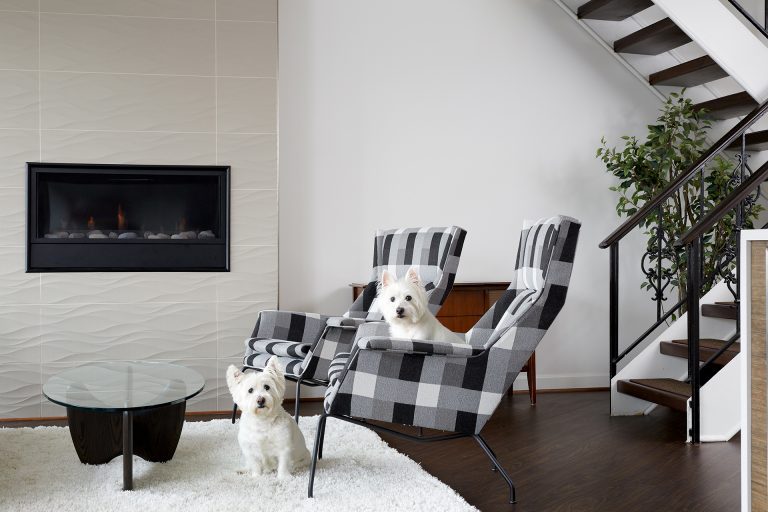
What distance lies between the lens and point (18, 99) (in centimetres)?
439

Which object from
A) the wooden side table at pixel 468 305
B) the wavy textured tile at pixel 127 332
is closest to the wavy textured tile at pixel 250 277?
the wavy textured tile at pixel 127 332

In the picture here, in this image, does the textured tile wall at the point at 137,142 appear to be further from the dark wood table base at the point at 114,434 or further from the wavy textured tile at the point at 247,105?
the dark wood table base at the point at 114,434

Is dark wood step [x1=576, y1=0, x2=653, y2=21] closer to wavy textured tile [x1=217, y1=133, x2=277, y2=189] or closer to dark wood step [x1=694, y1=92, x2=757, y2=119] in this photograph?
dark wood step [x1=694, y1=92, x2=757, y2=119]

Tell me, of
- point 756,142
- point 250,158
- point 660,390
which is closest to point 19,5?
point 250,158

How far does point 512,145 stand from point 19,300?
3345 mm

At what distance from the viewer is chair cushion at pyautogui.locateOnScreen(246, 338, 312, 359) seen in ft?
11.9

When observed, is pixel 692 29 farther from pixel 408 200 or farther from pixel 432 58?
pixel 408 200

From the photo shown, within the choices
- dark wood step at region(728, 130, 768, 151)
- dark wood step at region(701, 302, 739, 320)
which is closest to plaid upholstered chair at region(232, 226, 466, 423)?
dark wood step at region(701, 302, 739, 320)

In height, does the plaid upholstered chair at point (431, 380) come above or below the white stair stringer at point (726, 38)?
below

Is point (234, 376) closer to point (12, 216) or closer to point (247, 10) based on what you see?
point (12, 216)

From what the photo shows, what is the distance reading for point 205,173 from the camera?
4637 mm

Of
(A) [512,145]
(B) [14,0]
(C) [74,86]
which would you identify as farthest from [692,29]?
(B) [14,0]

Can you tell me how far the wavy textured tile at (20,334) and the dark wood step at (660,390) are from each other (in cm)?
342

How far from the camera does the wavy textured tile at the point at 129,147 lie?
4434 mm
